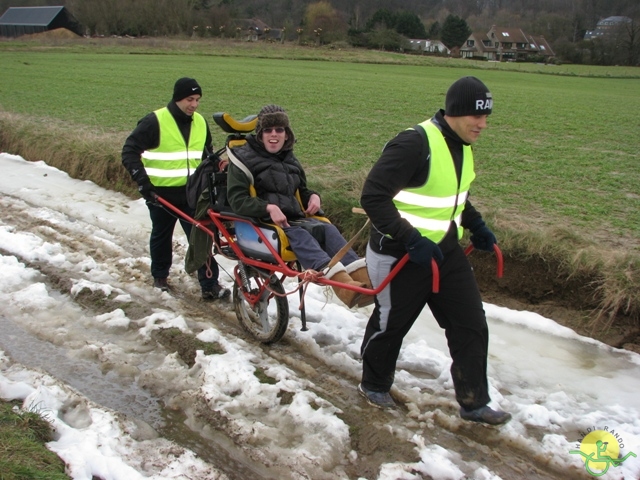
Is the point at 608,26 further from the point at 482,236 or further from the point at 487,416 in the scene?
the point at 487,416

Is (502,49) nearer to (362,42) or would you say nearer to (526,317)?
(362,42)

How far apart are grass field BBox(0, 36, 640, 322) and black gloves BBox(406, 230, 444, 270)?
Result: 279 cm

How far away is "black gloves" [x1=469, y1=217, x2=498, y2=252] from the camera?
4.00m

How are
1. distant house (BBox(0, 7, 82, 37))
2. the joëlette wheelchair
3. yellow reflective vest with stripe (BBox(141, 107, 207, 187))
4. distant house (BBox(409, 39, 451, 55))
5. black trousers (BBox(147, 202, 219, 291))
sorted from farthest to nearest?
distant house (BBox(409, 39, 451, 55))
distant house (BBox(0, 7, 82, 37))
black trousers (BBox(147, 202, 219, 291))
yellow reflective vest with stripe (BBox(141, 107, 207, 187))
the joëlette wheelchair

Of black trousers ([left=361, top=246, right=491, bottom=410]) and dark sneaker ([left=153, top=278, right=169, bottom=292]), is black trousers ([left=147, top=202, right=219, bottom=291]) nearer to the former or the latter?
dark sneaker ([left=153, top=278, right=169, bottom=292])

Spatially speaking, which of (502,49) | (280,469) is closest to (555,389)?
(280,469)

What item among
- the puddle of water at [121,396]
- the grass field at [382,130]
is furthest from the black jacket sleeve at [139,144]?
the grass field at [382,130]

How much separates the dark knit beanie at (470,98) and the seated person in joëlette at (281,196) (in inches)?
51.4

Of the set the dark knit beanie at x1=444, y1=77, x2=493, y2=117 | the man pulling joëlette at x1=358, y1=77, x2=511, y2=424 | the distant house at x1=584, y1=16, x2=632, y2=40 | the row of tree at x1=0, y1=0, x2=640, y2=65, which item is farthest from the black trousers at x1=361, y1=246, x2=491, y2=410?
the distant house at x1=584, y1=16, x2=632, y2=40

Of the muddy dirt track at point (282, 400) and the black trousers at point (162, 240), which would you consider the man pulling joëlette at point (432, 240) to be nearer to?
the muddy dirt track at point (282, 400)

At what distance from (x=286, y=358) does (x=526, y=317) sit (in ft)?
7.73

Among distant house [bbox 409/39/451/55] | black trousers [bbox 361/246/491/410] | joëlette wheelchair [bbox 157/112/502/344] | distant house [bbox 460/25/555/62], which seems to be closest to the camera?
black trousers [bbox 361/246/491/410]

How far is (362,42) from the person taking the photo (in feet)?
238

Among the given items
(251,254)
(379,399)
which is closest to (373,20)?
(251,254)
